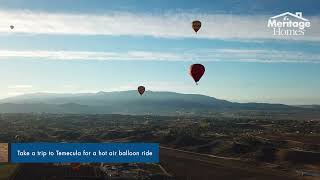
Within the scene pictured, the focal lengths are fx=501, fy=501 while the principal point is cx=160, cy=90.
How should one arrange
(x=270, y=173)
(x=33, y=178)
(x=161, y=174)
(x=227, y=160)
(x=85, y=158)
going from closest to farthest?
(x=85, y=158) < (x=33, y=178) < (x=161, y=174) < (x=270, y=173) < (x=227, y=160)

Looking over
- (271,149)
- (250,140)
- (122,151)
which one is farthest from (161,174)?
(250,140)

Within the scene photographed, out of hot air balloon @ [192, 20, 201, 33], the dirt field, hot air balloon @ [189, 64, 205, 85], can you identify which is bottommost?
the dirt field

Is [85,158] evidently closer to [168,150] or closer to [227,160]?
[227,160]

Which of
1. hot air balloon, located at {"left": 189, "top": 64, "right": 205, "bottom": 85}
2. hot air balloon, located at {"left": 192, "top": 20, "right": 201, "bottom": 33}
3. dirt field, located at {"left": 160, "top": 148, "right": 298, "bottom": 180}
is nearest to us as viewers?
hot air balloon, located at {"left": 189, "top": 64, "right": 205, "bottom": 85}

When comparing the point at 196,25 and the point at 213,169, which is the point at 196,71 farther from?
the point at 213,169

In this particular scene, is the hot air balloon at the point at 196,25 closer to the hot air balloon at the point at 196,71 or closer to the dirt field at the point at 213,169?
the hot air balloon at the point at 196,71

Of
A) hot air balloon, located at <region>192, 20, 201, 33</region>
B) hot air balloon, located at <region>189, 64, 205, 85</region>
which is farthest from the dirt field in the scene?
hot air balloon, located at <region>192, 20, 201, 33</region>

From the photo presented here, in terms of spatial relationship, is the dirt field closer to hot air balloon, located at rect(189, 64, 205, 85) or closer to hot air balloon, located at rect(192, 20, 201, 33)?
hot air balloon, located at rect(189, 64, 205, 85)

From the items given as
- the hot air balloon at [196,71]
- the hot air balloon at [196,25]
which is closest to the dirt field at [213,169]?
the hot air balloon at [196,71]
